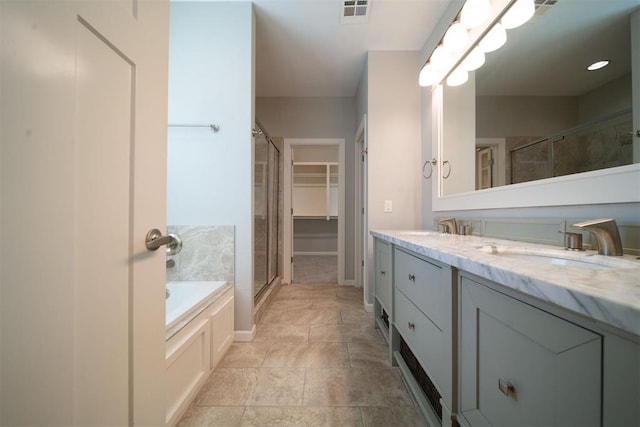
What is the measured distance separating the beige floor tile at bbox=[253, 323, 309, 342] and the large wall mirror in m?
1.61

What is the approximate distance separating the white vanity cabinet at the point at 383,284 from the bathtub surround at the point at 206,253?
3.72 ft

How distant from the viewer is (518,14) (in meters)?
1.11

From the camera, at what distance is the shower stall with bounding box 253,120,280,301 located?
81.4 inches

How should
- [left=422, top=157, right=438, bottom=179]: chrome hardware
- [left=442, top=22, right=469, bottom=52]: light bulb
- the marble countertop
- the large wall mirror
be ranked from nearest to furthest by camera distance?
the marble countertop, the large wall mirror, [left=442, top=22, right=469, bottom=52]: light bulb, [left=422, top=157, right=438, bottom=179]: chrome hardware

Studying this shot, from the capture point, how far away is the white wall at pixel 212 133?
1707 millimetres

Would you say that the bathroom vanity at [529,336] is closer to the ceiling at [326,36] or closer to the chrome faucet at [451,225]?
the chrome faucet at [451,225]

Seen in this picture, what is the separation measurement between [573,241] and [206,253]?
6.67ft

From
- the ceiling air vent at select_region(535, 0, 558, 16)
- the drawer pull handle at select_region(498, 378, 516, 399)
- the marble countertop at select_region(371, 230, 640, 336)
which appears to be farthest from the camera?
the ceiling air vent at select_region(535, 0, 558, 16)

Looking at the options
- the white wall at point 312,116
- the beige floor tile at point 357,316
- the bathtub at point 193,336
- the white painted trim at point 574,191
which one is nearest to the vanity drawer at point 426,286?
the white painted trim at point 574,191

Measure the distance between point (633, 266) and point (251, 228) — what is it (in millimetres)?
1776

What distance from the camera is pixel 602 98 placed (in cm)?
80


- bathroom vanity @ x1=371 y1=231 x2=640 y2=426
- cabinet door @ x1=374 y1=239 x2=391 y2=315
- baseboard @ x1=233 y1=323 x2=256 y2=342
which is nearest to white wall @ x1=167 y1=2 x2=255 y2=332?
baseboard @ x1=233 y1=323 x2=256 y2=342

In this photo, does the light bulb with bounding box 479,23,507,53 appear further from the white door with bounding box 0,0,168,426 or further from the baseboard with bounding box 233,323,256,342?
the baseboard with bounding box 233,323,256,342

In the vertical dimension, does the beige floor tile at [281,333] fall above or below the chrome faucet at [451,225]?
below
